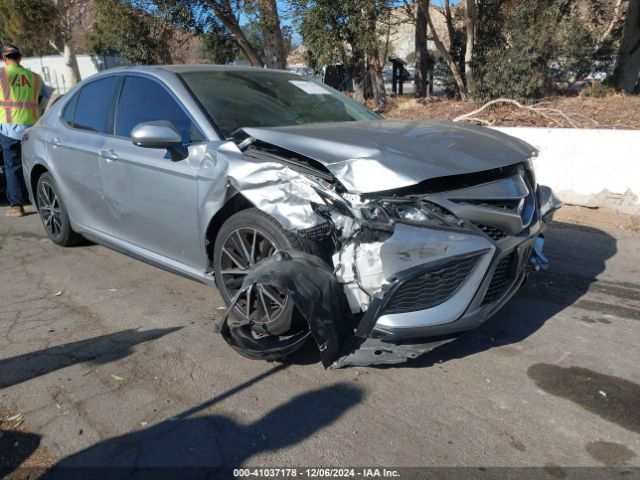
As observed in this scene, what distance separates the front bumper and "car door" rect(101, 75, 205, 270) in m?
1.51

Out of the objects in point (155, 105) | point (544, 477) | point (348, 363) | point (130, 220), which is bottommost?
Result: point (544, 477)

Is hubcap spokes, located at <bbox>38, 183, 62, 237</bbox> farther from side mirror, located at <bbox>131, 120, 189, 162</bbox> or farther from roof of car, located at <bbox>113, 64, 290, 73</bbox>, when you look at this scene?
side mirror, located at <bbox>131, 120, 189, 162</bbox>

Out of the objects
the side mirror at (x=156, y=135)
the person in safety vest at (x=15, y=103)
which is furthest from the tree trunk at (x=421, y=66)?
the side mirror at (x=156, y=135)

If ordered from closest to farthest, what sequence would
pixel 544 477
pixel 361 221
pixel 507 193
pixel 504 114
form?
pixel 544 477 < pixel 361 221 < pixel 507 193 < pixel 504 114

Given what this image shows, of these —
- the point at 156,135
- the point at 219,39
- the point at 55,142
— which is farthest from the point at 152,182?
the point at 219,39

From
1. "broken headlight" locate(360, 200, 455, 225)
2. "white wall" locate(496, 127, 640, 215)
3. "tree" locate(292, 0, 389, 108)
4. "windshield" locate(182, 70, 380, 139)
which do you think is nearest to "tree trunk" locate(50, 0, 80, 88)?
"tree" locate(292, 0, 389, 108)

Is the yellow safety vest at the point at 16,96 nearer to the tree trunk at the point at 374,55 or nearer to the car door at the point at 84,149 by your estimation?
the car door at the point at 84,149

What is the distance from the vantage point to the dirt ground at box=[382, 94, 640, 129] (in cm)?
895

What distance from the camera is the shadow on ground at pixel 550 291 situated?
12.2 ft

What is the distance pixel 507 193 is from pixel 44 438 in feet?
9.34

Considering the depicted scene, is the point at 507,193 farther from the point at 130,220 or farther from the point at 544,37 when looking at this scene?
the point at 544,37

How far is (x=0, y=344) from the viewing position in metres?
3.96

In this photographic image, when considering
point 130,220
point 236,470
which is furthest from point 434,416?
point 130,220

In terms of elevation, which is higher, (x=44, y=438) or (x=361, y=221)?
(x=361, y=221)
